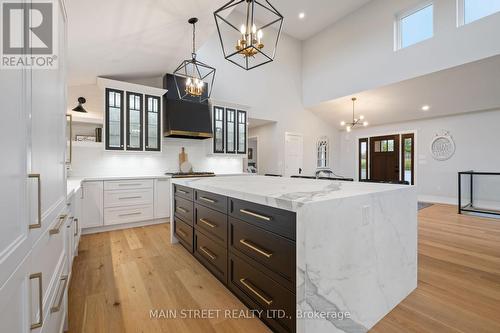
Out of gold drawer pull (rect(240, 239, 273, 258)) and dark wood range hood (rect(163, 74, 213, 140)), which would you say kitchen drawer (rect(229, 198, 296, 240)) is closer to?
gold drawer pull (rect(240, 239, 273, 258))

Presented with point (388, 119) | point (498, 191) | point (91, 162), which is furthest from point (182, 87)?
point (498, 191)

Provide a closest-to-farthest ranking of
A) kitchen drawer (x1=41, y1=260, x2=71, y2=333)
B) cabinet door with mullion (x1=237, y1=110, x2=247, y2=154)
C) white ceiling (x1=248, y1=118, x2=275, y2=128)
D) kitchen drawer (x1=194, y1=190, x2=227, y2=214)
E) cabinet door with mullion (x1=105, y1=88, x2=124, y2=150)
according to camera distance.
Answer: kitchen drawer (x1=41, y1=260, x2=71, y2=333) → kitchen drawer (x1=194, y1=190, x2=227, y2=214) → cabinet door with mullion (x1=105, y1=88, x2=124, y2=150) → cabinet door with mullion (x1=237, y1=110, x2=247, y2=154) → white ceiling (x1=248, y1=118, x2=275, y2=128)

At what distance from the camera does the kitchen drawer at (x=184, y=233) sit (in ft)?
8.25

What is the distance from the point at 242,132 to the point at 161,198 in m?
2.48

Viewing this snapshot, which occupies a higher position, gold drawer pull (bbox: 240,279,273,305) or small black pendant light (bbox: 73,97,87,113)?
small black pendant light (bbox: 73,97,87,113)

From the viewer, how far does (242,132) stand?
554cm

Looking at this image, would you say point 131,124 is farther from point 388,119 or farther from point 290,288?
point 388,119

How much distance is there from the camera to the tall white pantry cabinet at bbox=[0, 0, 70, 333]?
1.91 ft

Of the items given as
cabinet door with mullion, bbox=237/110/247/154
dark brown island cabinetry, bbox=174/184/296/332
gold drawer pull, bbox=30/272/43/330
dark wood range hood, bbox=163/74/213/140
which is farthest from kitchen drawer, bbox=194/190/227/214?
cabinet door with mullion, bbox=237/110/247/154

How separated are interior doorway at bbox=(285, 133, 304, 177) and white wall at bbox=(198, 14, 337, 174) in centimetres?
18

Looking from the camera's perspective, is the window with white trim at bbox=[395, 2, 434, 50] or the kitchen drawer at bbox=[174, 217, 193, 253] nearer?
the kitchen drawer at bbox=[174, 217, 193, 253]

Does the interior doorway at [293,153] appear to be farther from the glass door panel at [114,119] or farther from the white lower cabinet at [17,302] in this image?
the white lower cabinet at [17,302]

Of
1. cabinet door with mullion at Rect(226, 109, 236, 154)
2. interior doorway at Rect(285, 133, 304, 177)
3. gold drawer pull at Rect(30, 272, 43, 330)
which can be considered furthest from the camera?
interior doorway at Rect(285, 133, 304, 177)

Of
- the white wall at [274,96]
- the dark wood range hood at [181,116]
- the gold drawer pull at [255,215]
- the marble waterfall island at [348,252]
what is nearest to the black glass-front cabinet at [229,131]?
the dark wood range hood at [181,116]
